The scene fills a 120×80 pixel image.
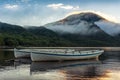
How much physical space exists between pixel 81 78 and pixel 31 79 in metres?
5.91

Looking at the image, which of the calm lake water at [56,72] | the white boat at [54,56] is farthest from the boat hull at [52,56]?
the calm lake water at [56,72]

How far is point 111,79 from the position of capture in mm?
39125

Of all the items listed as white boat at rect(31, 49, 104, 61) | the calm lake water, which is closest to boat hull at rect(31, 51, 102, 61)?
white boat at rect(31, 49, 104, 61)

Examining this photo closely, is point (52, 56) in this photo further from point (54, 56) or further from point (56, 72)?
point (56, 72)

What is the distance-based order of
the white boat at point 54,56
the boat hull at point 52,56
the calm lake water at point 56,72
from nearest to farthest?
the calm lake water at point 56,72 → the white boat at point 54,56 → the boat hull at point 52,56

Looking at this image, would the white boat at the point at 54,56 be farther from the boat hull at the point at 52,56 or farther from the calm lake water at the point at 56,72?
the calm lake water at the point at 56,72

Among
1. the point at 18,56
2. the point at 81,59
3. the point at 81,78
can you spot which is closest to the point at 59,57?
the point at 81,59

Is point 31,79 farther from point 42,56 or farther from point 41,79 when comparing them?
point 42,56

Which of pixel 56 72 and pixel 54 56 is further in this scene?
pixel 54 56

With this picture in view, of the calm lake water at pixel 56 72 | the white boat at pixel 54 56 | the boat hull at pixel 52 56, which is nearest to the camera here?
the calm lake water at pixel 56 72

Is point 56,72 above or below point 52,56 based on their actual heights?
below

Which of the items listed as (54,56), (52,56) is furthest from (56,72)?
(54,56)

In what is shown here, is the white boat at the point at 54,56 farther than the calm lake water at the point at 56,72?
Yes

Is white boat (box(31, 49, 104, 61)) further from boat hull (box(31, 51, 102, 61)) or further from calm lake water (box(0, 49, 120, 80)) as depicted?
calm lake water (box(0, 49, 120, 80))
